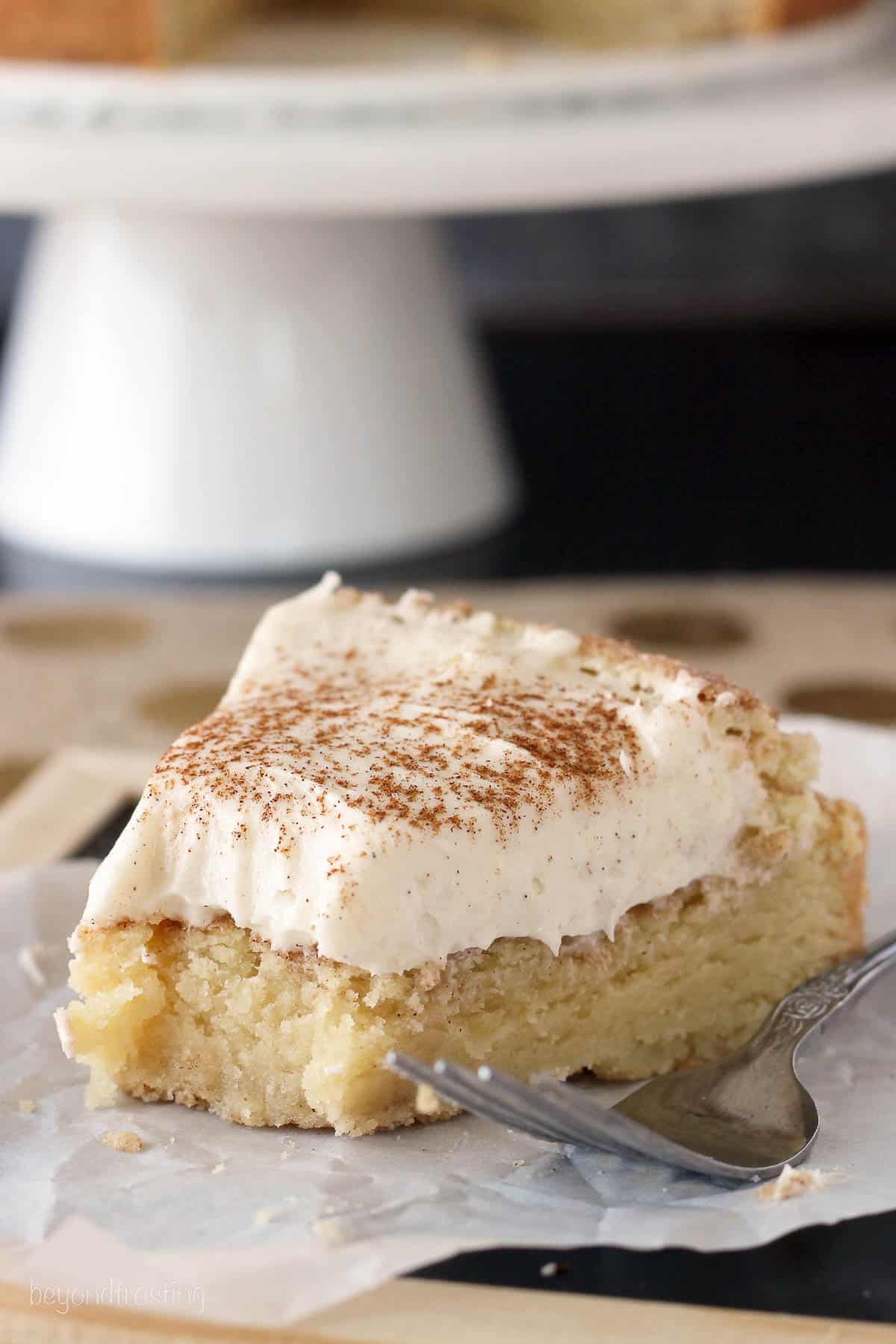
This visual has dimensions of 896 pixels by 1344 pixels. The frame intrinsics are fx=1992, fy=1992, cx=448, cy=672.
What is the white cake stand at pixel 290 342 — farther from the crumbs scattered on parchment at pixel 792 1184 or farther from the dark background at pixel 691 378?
the crumbs scattered on parchment at pixel 792 1184

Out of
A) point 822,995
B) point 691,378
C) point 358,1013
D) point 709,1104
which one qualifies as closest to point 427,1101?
point 358,1013

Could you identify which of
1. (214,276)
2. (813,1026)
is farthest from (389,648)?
(214,276)

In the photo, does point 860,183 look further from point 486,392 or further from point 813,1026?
point 813,1026

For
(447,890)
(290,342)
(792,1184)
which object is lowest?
(792,1184)

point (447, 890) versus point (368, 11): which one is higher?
point (368, 11)

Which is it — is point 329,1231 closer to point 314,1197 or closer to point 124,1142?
point 314,1197

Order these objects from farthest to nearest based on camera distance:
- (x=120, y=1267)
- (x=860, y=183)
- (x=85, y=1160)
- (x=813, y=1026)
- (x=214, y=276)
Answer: (x=860, y=183) → (x=214, y=276) → (x=813, y=1026) → (x=85, y=1160) → (x=120, y=1267)

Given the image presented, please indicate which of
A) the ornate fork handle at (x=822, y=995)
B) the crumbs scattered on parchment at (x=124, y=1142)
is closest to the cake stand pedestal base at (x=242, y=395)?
the ornate fork handle at (x=822, y=995)
